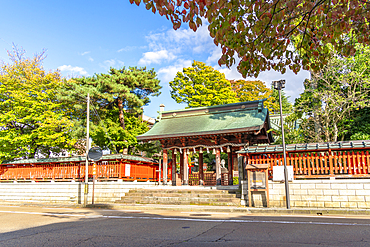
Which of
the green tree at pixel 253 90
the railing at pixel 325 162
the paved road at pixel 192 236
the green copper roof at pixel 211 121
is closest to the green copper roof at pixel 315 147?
the railing at pixel 325 162

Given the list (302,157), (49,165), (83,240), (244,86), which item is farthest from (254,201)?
(244,86)

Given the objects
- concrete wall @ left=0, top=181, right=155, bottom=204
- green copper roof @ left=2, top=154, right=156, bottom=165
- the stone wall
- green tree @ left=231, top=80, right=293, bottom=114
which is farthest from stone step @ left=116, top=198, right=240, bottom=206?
green tree @ left=231, top=80, right=293, bottom=114

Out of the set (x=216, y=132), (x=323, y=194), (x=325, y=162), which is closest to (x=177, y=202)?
(x=216, y=132)

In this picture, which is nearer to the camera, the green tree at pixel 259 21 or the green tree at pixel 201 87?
the green tree at pixel 259 21

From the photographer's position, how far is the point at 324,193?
1308 centimetres

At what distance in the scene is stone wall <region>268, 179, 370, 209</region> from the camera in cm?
1252

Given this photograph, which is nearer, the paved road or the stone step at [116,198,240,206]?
the paved road

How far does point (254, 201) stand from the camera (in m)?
14.1

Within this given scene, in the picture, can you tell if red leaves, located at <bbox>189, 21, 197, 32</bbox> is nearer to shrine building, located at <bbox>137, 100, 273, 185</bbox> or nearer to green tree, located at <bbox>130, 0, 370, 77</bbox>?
green tree, located at <bbox>130, 0, 370, 77</bbox>

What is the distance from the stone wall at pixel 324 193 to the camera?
12523 millimetres

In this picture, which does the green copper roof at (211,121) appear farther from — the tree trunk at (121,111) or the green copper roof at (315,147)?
the tree trunk at (121,111)

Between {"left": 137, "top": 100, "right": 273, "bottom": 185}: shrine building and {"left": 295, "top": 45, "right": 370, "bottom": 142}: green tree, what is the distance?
2.95 metres

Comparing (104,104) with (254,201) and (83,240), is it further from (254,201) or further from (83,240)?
(83,240)

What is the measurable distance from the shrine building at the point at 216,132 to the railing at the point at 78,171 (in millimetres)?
1941
